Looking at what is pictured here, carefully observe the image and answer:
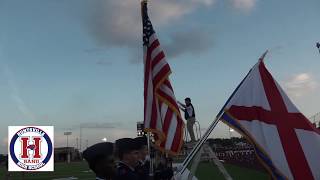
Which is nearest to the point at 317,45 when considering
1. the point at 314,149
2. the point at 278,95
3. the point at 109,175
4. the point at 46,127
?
the point at 278,95

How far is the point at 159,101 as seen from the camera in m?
8.26

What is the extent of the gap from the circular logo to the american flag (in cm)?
582

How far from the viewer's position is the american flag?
810 centimetres

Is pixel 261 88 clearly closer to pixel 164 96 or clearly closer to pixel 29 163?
pixel 164 96

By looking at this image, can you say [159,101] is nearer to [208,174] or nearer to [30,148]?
[30,148]

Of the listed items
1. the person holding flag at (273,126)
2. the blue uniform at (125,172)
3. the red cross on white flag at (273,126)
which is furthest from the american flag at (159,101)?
the blue uniform at (125,172)

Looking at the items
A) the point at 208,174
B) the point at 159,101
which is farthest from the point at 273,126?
the point at 208,174

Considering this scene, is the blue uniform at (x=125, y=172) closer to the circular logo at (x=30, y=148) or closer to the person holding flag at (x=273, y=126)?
the person holding flag at (x=273, y=126)

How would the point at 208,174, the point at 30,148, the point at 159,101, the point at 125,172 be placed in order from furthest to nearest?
the point at 208,174, the point at 30,148, the point at 159,101, the point at 125,172

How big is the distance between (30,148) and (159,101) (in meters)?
6.04

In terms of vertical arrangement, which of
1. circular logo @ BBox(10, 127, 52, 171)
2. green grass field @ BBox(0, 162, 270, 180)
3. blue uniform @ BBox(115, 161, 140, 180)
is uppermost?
circular logo @ BBox(10, 127, 52, 171)

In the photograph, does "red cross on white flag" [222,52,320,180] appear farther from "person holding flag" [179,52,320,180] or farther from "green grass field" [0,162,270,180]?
"green grass field" [0,162,270,180]

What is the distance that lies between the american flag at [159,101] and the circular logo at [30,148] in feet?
19.1

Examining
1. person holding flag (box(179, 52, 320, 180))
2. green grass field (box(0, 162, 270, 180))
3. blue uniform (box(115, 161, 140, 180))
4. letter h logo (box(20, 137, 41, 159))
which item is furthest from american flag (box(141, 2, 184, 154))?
green grass field (box(0, 162, 270, 180))
